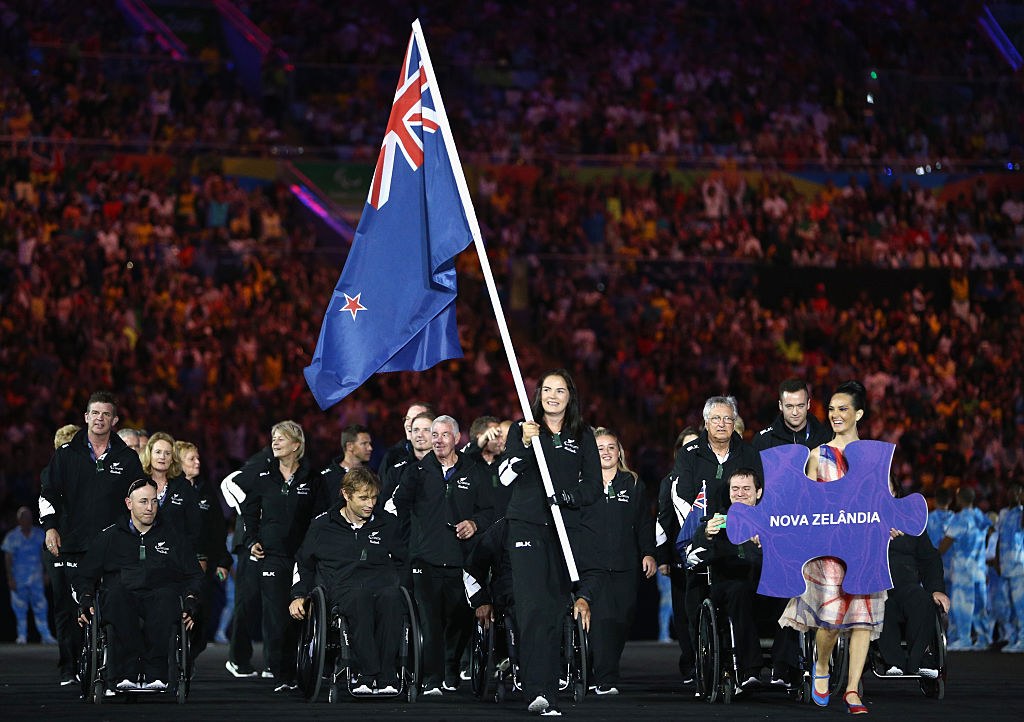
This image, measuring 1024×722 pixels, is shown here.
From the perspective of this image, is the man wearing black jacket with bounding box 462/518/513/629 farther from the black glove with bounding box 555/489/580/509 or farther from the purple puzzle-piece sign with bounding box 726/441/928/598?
the purple puzzle-piece sign with bounding box 726/441/928/598

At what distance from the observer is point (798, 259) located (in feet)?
89.6

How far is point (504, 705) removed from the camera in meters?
10.8

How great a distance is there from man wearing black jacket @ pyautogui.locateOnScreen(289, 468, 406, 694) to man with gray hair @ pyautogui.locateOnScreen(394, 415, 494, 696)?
2.29 feet

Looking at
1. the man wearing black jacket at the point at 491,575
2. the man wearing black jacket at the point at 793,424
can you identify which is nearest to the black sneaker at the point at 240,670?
the man wearing black jacket at the point at 491,575

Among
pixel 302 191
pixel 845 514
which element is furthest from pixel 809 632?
pixel 302 191

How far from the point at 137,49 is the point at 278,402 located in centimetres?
899

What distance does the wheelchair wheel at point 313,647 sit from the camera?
10703mm

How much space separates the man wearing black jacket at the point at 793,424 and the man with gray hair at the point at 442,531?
2.02 meters

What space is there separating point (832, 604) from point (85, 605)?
4.58 m

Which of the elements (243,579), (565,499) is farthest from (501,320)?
(243,579)

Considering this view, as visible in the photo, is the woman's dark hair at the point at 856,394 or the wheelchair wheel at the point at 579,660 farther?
the wheelchair wheel at the point at 579,660

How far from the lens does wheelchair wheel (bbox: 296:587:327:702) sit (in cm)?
1070

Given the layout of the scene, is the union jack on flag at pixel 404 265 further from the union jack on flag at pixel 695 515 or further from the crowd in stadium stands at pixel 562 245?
the crowd in stadium stands at pixel 562 245

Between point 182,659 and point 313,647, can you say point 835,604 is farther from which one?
point 182,659
